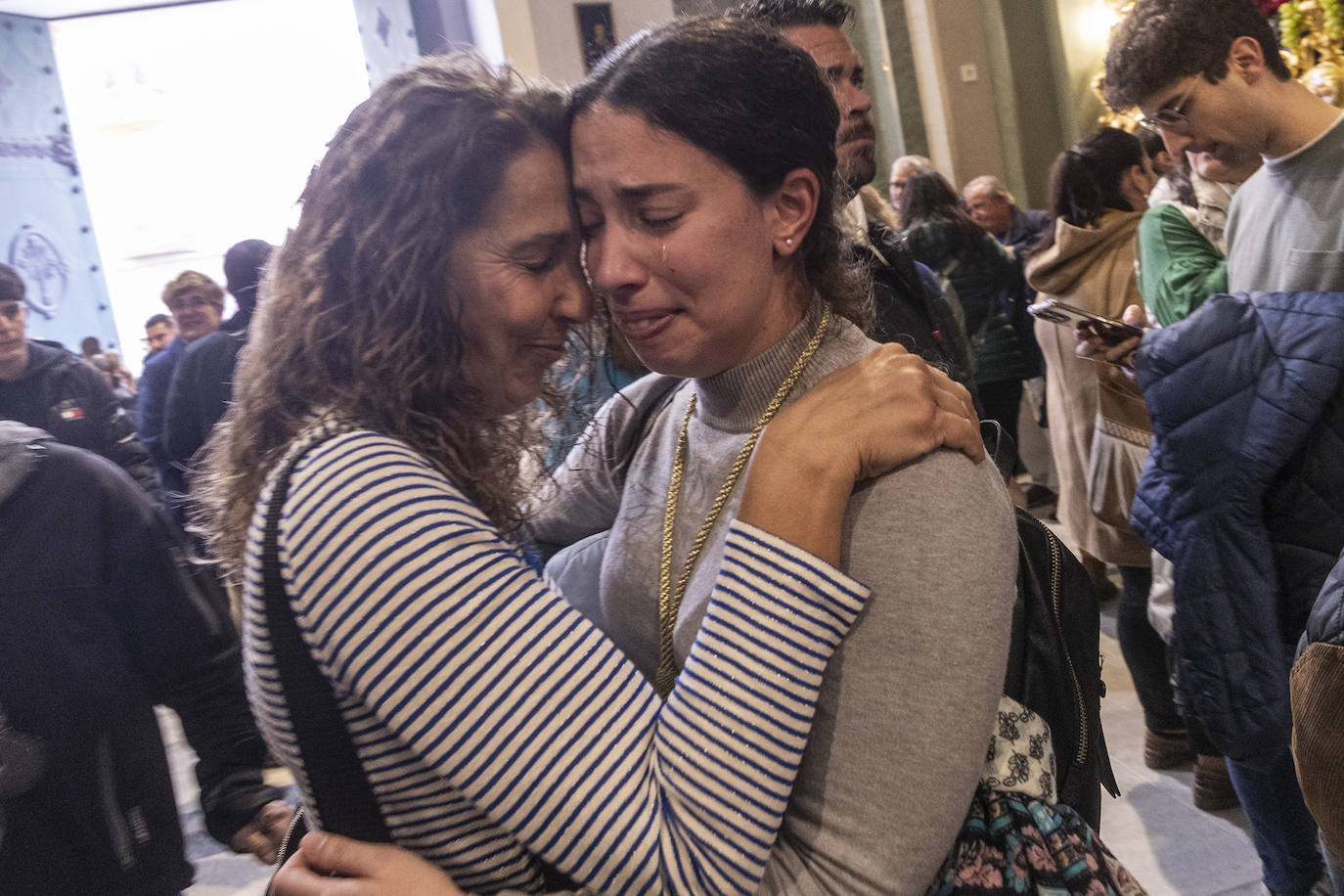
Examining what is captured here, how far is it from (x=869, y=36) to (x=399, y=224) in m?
8.43

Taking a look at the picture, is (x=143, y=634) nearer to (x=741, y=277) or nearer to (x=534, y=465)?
(x=534, y=465)

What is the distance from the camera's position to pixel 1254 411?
2.21 metres

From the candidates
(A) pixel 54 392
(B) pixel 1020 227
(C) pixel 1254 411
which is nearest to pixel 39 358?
(A) pixel 54 392

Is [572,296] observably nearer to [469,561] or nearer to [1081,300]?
[469,561]

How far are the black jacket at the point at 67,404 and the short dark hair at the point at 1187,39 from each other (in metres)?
3.62

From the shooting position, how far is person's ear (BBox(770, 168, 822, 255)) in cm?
125

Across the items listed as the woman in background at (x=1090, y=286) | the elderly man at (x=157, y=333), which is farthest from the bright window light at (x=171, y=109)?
the woman in background at (x=1090, y=286)

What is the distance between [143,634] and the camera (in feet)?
6.42

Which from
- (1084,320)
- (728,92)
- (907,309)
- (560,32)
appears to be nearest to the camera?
(728,92)

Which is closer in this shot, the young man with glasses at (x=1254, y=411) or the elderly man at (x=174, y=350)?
the young man with glasses at (x=1254, y=411)

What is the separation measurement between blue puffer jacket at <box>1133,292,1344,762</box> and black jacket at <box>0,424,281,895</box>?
1899 mm

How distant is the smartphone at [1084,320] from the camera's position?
2.64 meters

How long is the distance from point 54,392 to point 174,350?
100 cm

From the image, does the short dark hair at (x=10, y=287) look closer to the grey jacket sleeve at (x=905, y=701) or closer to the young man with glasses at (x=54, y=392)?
the young man with glasses at (x=54, y=392)
